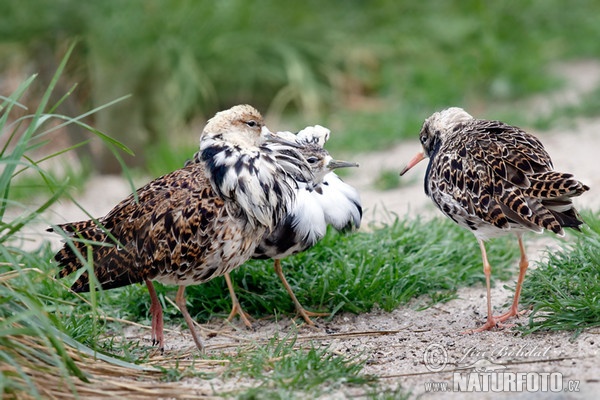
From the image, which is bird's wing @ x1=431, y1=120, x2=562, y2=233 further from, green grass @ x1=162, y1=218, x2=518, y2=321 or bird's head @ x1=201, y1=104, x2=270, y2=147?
bird's head @ x1=201, y1=104, x2=270, y2=147

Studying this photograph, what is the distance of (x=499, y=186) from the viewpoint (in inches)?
171

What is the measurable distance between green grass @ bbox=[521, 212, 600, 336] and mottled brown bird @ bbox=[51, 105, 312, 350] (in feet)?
4.70

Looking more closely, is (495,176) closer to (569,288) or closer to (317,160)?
(569,288)

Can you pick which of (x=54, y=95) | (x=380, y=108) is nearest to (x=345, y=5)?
(x=380, y=108)

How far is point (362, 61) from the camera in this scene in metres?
11.0

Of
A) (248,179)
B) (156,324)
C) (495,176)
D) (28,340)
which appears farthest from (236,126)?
(28,340)

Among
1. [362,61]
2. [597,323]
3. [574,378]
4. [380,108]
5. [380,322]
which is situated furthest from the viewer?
[362,61]

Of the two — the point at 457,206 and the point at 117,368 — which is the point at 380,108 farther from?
the point at 117,368

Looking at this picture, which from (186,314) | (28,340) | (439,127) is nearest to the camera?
(28,340)

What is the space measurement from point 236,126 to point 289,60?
6.12m

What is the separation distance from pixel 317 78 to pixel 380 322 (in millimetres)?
6167

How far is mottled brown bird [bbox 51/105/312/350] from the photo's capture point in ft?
13.7

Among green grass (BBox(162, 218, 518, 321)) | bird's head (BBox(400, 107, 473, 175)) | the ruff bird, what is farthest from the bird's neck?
bird's head (BBox(400, 107, 473, 175))

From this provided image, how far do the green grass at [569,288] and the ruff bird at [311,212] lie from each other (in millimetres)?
1080
